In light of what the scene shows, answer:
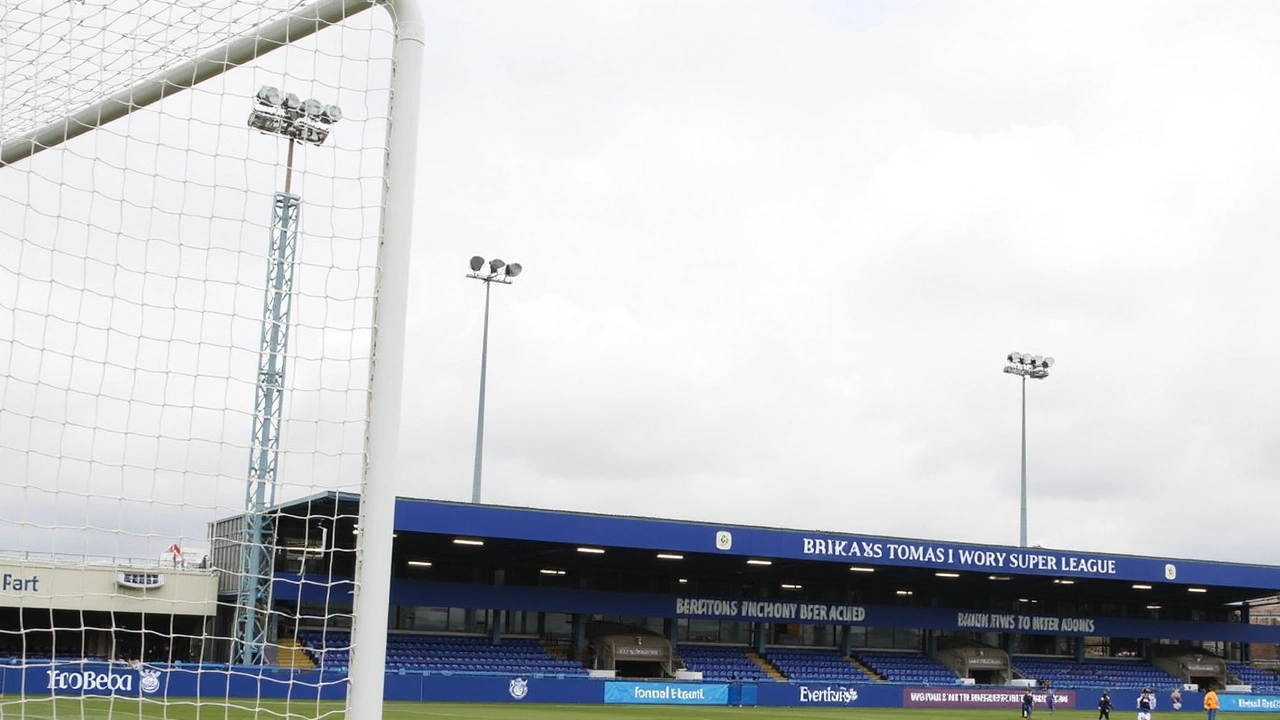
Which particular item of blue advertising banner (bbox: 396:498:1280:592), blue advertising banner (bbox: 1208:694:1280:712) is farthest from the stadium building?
blue advertising banner (bbox: 1208:694:1280:712)

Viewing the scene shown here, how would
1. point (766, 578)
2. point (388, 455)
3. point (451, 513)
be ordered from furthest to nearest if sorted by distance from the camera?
point (766, 578) → point (451, 513) → point (388, 455)

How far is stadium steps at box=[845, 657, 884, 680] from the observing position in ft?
167

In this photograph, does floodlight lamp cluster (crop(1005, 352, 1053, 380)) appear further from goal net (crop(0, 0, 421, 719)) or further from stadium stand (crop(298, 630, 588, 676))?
goal net (crop(0, 0, 421, 719))

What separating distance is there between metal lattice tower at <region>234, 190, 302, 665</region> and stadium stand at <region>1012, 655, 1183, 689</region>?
32.9 metres

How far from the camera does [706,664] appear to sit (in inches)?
1901

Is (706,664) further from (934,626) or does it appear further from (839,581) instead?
(934,626)

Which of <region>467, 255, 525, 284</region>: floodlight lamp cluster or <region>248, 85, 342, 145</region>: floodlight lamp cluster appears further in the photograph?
<region>467, 255, 525, 284</region>: floodlight lamp cluster

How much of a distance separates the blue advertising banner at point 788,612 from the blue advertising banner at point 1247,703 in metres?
5.41

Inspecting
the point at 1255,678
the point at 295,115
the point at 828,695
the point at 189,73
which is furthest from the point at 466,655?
the point at 1255,678

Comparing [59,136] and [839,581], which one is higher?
[59,136]

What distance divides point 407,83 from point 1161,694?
5009cm

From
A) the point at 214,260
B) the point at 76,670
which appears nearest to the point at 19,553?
the point at 214,260

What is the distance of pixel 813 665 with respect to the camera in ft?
164

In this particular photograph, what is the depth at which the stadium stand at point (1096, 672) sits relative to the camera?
53656 mm
